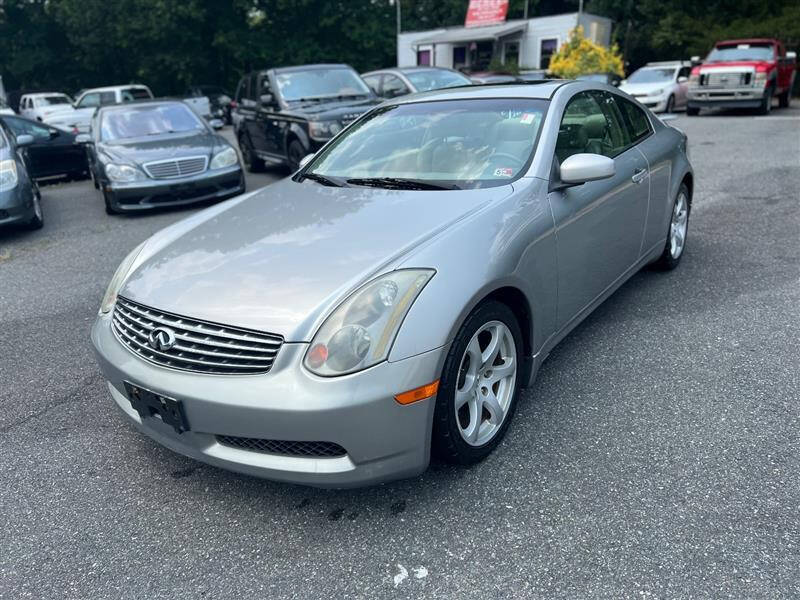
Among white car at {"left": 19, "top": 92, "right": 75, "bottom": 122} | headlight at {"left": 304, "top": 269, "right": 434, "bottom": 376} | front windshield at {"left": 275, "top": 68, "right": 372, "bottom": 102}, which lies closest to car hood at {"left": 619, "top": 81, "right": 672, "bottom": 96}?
front windshield at {"left": 275, "top": 68, "right": 372, "bottom": 102}

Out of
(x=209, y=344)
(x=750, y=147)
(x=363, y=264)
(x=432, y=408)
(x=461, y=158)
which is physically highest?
(x=461, y=158)

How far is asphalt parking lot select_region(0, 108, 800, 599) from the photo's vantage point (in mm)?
2189

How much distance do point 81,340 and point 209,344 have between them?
93.6 inches

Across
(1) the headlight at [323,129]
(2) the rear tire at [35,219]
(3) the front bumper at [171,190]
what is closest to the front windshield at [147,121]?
(3) the front bumper at [171,190]

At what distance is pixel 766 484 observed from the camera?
2.54 meters

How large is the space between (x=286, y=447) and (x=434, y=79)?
10.7m

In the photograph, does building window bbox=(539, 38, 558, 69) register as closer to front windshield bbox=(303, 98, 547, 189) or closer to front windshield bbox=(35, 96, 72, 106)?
front windshield bbox=(35, 96, 72, 106)

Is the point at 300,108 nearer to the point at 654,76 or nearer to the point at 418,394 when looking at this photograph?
the point at 418,394

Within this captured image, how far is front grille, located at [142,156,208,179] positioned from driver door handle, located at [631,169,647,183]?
5921 millimetres

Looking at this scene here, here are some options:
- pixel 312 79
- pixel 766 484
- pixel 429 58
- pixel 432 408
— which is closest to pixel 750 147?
pixel 312 79

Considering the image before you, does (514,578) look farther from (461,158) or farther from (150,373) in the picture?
(461,158)

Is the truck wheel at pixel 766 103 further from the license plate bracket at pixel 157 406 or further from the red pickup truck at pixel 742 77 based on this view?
the license plate bracket at pixel 157 406

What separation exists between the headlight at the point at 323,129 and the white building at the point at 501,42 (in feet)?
79.8

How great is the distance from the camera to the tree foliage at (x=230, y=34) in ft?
98.2
